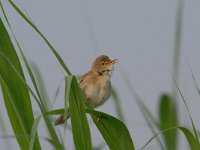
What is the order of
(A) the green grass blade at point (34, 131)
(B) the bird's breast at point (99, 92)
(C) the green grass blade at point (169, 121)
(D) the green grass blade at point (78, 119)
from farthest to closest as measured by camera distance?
(B) the bird's breast at point (99, 92)
(C) the green grass blade at point (169, 121)
(D) the green grass blade at point (78, 119)
(A) the green grass blade at point (34, 131)

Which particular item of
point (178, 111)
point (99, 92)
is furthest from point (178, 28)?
point (99, 92)

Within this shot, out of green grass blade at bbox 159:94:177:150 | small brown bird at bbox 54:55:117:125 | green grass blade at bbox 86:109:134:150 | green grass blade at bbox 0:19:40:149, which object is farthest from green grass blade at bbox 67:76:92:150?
small brown bird at bbox 54:55:117:125

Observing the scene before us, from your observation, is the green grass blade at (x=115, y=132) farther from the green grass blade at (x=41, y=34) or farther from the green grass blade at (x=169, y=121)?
the green grass blade at (x=169, y=121)

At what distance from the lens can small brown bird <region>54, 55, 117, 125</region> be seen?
4.29 m

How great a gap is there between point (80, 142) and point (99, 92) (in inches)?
97.0

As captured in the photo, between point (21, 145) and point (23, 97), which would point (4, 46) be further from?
point (21, 145)

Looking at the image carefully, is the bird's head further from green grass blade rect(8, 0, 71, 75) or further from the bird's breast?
green grass blade rect(8, 0, 71, 75)

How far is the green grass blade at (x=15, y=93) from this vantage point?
1918mm

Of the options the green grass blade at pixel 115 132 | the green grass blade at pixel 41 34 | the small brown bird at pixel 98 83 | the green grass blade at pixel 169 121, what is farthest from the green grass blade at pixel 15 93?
the small brown bird at pixel 98 83

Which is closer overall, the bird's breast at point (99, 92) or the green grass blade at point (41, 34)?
the green grass blade at point (41, 34)

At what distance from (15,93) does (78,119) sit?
285 millimetres

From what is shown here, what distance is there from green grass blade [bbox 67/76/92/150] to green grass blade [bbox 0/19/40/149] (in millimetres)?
166

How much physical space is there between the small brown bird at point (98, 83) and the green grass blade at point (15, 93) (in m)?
2.20

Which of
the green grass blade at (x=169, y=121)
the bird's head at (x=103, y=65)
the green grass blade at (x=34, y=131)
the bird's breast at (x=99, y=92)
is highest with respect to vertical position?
the green grass blade at (x=34, y=131)
